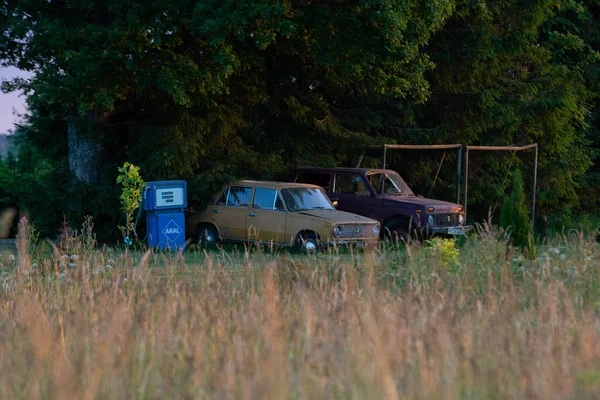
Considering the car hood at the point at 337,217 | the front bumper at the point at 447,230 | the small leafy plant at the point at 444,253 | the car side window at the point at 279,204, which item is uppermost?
the car side window at the point at 279,204

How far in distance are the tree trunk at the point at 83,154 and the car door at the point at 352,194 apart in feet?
17.2

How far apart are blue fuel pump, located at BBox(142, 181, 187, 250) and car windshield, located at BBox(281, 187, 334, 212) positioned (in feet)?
6.74

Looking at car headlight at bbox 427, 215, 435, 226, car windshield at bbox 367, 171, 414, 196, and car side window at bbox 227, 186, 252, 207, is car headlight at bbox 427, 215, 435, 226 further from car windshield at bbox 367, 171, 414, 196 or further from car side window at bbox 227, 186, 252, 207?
car side window at bbox 227, 186, 252, 207

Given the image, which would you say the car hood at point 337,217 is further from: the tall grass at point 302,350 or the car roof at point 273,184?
the tall grass at point 302,350

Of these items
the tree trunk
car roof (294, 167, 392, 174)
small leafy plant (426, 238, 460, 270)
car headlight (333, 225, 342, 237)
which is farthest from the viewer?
the tree trunk

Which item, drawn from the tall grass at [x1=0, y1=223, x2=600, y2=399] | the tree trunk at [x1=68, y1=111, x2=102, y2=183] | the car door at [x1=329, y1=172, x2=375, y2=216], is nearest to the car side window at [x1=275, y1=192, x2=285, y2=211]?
the car door at [x1=329, y1=172, x2=375, y2=216]

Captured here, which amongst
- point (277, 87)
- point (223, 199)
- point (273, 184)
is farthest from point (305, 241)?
point (277, 87)

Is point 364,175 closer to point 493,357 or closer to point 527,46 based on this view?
point 527,46

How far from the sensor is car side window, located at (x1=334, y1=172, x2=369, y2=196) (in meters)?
19.0

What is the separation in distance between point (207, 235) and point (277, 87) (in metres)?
5.44

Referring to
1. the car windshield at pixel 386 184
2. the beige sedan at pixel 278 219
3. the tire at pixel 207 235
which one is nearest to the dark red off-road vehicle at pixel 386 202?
the car windshield at pixel 386 184

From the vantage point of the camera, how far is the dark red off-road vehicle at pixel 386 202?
59.3 feet

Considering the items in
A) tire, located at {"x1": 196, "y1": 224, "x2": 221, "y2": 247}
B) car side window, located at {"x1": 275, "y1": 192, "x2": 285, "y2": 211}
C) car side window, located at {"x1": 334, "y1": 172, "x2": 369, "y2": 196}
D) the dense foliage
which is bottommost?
tire, located at {"x1": 196, "y1": 224, "x2": 221, "y2": 247}

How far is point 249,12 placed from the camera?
17.0 meters
